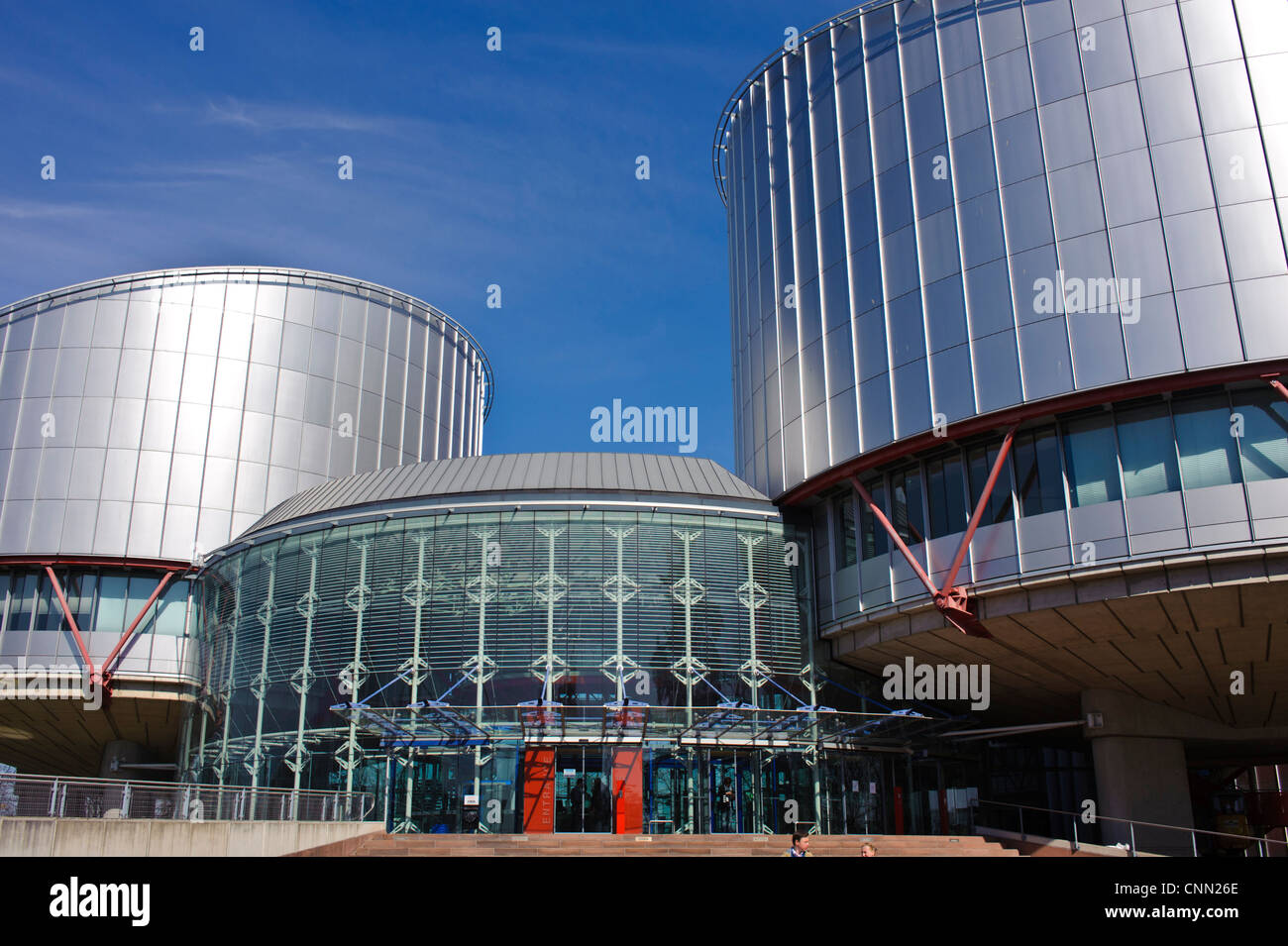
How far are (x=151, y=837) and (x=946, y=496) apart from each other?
68.8 ft

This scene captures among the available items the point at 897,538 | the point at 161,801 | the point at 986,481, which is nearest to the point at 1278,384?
the point at 986,481

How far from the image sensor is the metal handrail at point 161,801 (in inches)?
625

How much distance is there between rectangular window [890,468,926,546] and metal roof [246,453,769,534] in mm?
4616

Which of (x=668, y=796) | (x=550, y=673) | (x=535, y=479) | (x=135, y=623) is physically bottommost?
(x=668, y=796)

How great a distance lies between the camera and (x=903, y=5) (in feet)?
107

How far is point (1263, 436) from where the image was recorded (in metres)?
24.1

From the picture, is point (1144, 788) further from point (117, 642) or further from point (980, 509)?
point (117, 642)

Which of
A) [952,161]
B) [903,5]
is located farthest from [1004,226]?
[903,5]

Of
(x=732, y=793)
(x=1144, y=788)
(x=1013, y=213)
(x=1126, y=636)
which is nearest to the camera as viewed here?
(x=1126, y=636)

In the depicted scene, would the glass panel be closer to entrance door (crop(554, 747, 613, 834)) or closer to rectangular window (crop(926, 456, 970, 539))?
entrance door (crop(554, 747, 613, 834))

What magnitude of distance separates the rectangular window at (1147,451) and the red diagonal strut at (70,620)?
3702cm

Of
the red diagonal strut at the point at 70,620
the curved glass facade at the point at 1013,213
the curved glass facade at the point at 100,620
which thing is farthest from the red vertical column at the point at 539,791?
the red diagonal strut at the point at 70,620

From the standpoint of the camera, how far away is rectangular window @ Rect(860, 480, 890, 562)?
30656 millimetres
